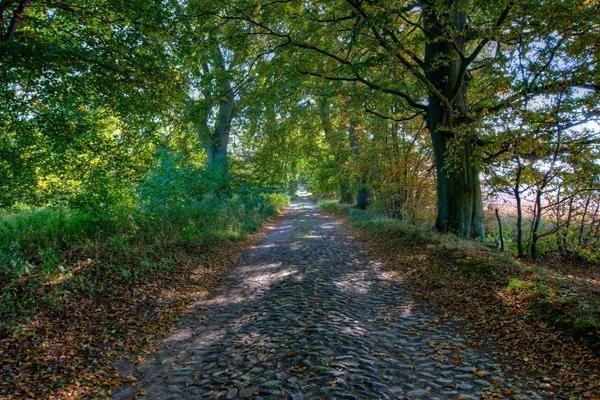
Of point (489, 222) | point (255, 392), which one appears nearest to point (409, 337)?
point (255, 392)

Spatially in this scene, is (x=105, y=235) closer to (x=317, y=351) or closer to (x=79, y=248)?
(x=79, y=248)

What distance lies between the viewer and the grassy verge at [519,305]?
13.7 feet

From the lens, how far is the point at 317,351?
14.8 feet

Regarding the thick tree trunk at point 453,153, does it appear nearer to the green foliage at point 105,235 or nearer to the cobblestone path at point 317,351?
the cobblestone path at point 317,351

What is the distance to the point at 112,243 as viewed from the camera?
791cm

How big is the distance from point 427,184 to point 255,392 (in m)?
13.1

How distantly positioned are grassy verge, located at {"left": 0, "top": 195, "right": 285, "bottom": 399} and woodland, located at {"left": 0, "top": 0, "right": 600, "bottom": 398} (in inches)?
1.4

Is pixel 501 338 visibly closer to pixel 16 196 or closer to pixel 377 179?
pixel 16 196

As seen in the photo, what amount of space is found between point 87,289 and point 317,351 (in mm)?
4498

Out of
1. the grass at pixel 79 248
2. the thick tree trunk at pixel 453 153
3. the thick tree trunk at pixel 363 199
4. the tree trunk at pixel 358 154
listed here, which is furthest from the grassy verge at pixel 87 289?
the thick tree trunk at pixel 363 199

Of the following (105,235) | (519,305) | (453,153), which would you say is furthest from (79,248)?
(453,153)

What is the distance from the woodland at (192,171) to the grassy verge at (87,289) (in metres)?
0.04

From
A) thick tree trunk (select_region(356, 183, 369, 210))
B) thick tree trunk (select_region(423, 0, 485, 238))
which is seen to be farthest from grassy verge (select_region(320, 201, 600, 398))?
thick tree trunk (select_region(356, 183, 369, 210))

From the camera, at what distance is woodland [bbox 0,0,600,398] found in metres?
5.15
